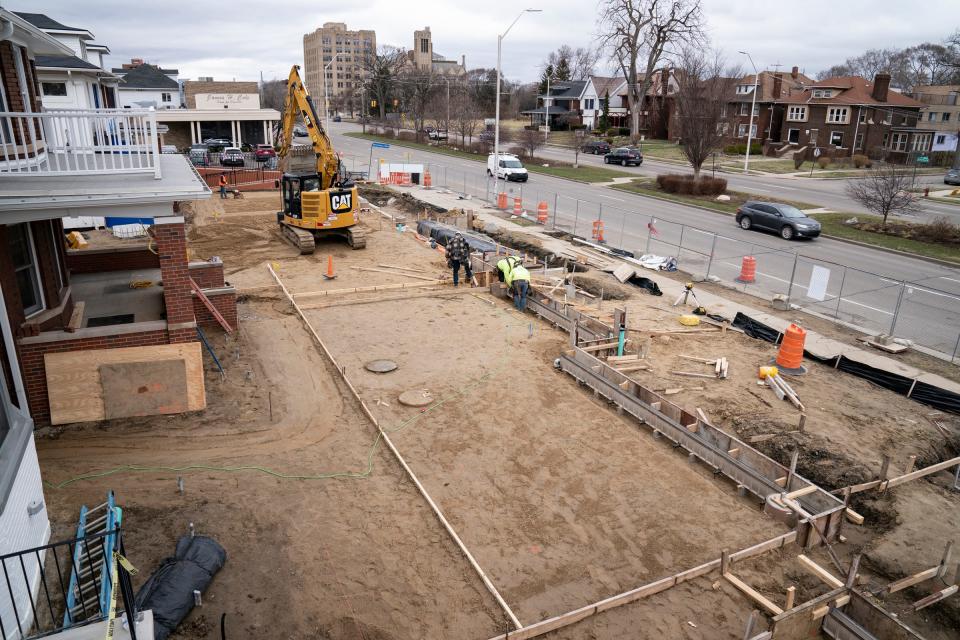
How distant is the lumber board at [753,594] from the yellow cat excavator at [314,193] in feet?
65.6

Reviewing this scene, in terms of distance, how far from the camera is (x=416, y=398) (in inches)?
520

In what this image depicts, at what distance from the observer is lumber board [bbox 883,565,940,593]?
7.94 metres

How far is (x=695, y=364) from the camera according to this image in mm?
15352

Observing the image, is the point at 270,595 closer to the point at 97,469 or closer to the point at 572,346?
the point at 97,469

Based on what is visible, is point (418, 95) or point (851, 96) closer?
point (851, 96)

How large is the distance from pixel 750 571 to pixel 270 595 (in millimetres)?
6106

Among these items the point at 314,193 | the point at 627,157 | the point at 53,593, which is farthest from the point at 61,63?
the point at 627,157

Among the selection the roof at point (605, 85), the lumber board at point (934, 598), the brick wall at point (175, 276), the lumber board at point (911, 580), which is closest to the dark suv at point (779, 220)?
the lumber board at point (911, 580)

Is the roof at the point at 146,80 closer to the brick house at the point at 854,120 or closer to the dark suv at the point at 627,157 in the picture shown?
the dark suv at the point at 627,157

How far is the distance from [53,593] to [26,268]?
23.2 ft

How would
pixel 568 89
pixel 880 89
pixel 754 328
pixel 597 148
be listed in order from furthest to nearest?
1. pixel 568 89
2. pixel 597 148
3. pixel 880 89
4. pixel 754 328

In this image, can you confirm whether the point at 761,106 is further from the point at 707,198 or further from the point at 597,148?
the point at 707,198

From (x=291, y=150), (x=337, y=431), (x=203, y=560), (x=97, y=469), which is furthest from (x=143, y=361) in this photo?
(x=291, y=150)

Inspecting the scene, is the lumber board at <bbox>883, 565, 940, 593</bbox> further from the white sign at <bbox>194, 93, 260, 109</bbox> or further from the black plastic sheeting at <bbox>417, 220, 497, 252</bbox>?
the white sign at <bbox>194, 93, 260, 109</bbox>
